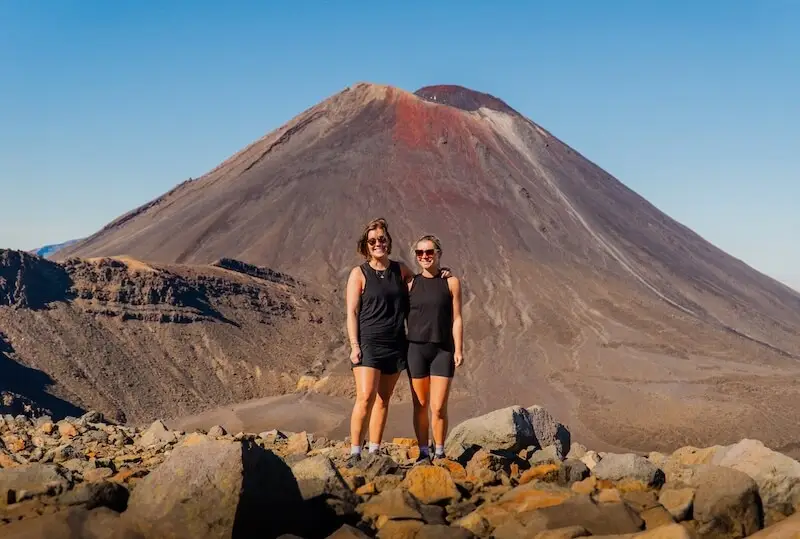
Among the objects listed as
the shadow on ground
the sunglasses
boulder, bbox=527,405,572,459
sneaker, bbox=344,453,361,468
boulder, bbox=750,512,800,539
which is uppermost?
the sunglasses

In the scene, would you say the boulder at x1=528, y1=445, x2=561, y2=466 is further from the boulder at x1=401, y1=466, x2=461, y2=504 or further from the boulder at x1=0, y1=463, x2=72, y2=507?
the boulder at x1=0, y1=463, x2=72, y2=507

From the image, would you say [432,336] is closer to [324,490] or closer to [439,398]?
[439,398]

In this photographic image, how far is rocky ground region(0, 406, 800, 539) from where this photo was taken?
4125mm

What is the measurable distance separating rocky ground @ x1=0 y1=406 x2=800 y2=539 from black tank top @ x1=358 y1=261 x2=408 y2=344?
1025mm

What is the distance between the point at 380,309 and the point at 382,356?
15.7 inches

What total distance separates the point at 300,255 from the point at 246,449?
5067 cm

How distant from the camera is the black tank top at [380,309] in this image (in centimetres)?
633

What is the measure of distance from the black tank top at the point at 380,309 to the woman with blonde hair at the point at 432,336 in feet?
0.55

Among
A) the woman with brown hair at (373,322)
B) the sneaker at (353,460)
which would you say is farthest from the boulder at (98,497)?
the woman with brown hair at (373,322)

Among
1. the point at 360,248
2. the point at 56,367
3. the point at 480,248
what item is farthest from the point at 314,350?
the point at 360,248

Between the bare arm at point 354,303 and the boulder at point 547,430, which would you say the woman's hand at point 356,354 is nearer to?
the bare arm at point 354,303

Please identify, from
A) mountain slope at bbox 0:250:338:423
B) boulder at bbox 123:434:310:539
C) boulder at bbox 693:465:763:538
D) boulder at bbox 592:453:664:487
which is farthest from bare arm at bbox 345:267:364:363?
mountain slope at bbox 0:250:338:423

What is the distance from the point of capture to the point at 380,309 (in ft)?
20.8

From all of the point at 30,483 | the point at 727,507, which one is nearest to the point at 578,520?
the point at 727,507
